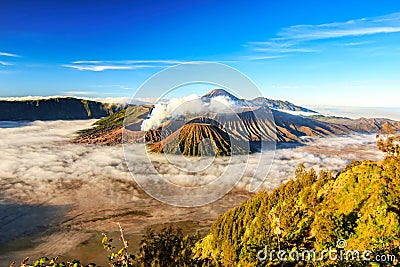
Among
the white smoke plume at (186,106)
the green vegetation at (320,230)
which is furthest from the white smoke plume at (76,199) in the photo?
the green vegetation at (320,230)

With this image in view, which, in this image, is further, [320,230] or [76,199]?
[76,199]

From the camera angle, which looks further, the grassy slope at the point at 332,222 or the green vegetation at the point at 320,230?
the grassy slope at the point at 332,222

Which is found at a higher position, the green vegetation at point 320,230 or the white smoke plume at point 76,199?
the green vegetation at point 320,230

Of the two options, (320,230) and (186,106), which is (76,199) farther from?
(320,230)

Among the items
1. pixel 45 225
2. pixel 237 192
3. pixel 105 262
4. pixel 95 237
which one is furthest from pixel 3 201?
pixel 237 192

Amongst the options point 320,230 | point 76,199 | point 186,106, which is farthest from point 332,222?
point 76,199

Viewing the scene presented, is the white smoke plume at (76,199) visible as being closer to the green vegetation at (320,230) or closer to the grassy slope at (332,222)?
the grassy slope at (332,222)

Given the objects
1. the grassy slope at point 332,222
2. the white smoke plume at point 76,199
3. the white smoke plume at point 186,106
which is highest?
the white smoke plume at point 186,106

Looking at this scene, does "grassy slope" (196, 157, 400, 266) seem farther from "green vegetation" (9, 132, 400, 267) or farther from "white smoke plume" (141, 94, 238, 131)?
"white smoke plume" (141, 94, 238, 131)
